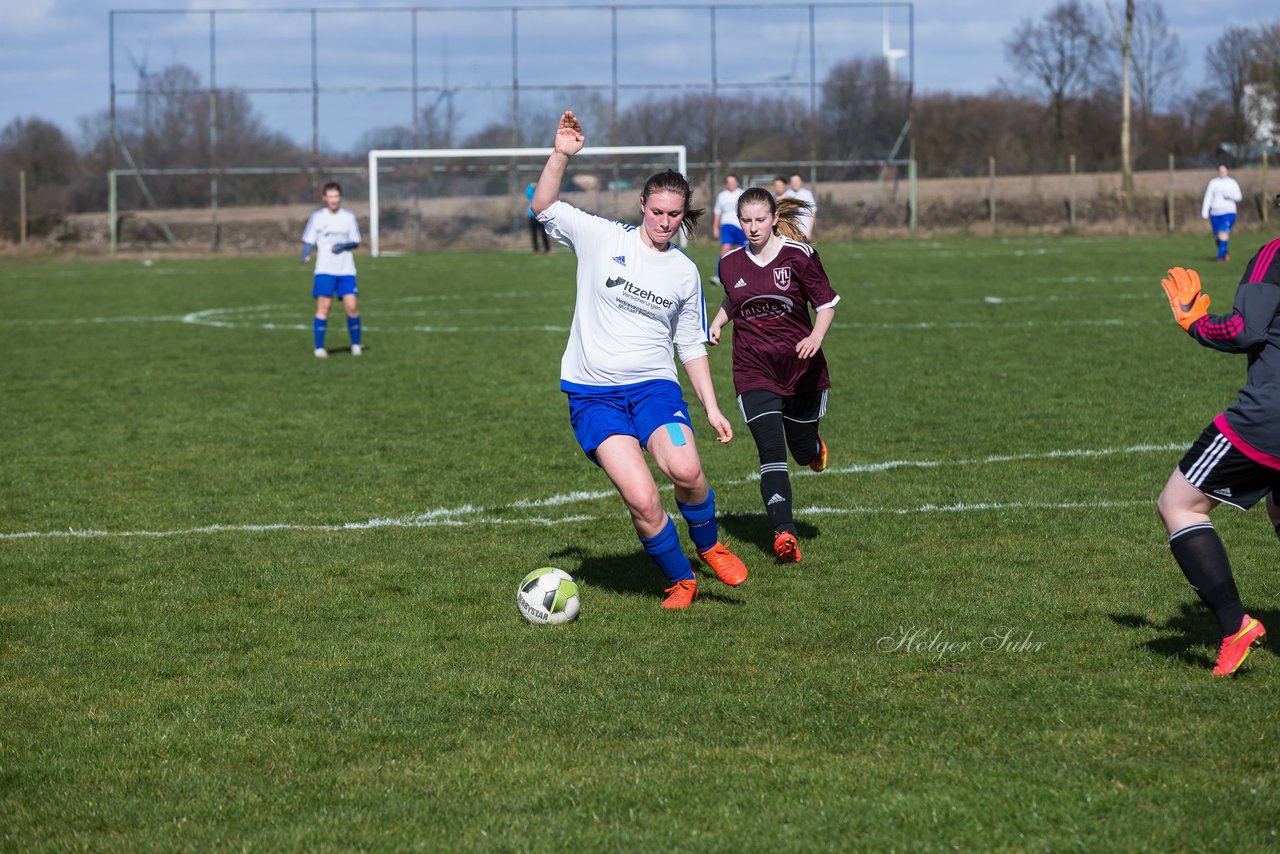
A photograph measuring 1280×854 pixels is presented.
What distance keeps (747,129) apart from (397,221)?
12.7 meters

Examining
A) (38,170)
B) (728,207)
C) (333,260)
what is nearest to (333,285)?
(333,260)

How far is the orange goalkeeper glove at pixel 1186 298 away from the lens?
16.7 feet

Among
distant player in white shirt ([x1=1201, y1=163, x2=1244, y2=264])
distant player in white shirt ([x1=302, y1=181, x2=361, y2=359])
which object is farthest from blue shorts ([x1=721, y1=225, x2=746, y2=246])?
distant player in white shirt ([x1=302, y1=181, x2=361, y2=359])

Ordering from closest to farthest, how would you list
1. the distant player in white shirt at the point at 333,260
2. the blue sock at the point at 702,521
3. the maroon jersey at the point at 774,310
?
the blue sock at the point at 702,521 < the maroon jersey at the point at 774,310 < the distant player in white shirt at the point at 333,260

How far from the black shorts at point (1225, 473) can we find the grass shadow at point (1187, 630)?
27.4 inches

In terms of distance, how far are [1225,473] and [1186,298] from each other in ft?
2.11

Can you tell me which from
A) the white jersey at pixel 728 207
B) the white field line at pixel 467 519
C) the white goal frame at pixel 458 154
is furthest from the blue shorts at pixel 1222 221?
the white field line at pixel 467 519

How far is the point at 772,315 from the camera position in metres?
7.90

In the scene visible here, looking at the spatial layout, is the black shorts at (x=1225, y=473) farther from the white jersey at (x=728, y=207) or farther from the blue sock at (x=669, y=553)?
the white jersey at (x=728, y=207)

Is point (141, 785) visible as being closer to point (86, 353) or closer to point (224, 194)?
point (86, 353)

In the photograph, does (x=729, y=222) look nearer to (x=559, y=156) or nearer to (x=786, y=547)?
(x=786, y=547)

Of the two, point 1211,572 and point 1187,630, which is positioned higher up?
point 1211,572

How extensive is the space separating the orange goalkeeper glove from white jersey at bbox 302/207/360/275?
13.2 m

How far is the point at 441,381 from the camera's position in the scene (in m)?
14.7
